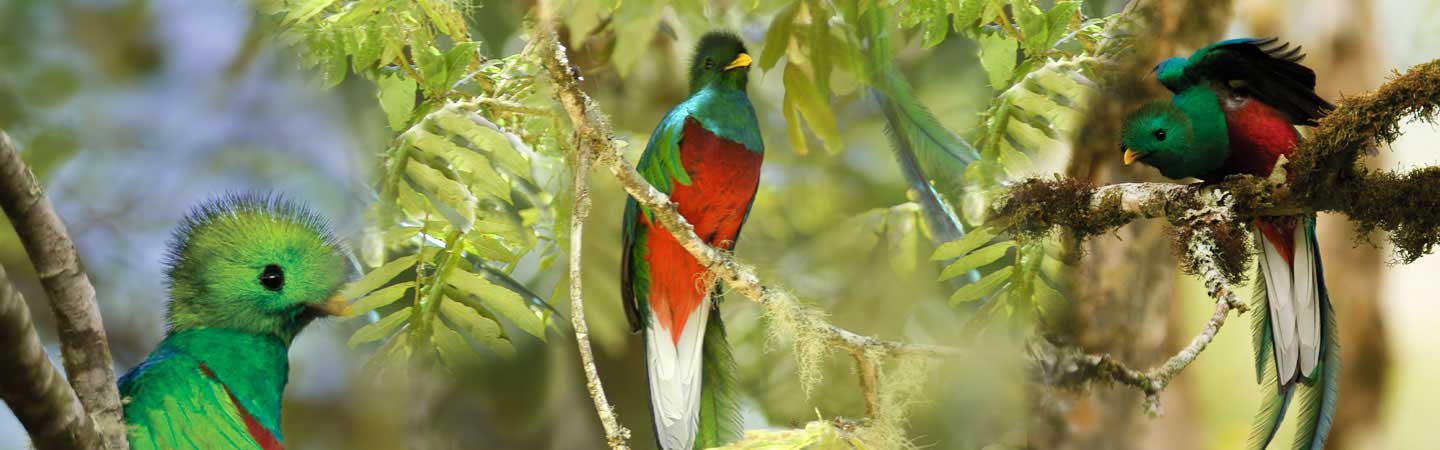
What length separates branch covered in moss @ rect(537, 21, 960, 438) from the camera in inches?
62.6

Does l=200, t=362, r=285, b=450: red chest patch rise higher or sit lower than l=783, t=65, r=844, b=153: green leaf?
lower

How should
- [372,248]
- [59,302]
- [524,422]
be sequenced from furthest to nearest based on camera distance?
1. [524,422]
2. [372,248]
3. [59,302]

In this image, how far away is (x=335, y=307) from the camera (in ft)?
4.57

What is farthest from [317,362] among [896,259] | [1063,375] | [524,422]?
[1063,375]

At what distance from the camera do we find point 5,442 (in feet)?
5.16

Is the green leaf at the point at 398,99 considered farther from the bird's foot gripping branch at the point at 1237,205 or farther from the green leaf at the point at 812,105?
the bird's foot gripping branch at the point at 1237,205

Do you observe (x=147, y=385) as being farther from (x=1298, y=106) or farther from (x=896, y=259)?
(x=1298, y=106)

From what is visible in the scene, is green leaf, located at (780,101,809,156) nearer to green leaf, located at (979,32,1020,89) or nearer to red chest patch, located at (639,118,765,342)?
red chest patch, located at (639,118,765,342)

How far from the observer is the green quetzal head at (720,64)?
1629 mm

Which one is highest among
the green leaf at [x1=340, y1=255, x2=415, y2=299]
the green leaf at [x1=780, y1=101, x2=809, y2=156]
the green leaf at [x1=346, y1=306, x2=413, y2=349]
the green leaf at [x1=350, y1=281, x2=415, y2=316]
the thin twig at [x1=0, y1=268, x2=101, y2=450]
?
the green leaf at [x1=780, y1=101, x2=809, y2=156]

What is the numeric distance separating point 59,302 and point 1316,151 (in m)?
1.45

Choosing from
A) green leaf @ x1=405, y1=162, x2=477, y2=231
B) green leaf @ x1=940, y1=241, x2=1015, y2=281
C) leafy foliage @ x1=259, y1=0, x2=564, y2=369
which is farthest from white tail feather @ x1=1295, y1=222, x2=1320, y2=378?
green leaf @ x1=405, y1=162, x2=477, y2=231

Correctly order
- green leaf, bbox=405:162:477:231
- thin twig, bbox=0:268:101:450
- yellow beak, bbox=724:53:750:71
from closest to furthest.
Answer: thin twig, bbox=0:268:101:450 → yellow beak, bbox=724:53:750:71 → green leaf, bbox=405:162:477:231

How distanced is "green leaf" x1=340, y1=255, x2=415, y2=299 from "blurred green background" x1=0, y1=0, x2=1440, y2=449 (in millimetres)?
85
